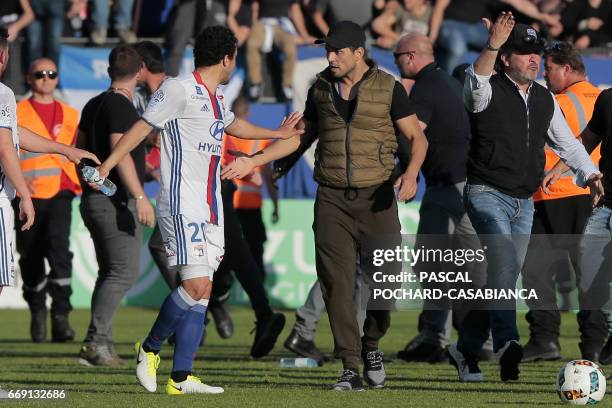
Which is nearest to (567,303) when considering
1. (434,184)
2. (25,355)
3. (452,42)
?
(452,42)

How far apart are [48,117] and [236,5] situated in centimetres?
678

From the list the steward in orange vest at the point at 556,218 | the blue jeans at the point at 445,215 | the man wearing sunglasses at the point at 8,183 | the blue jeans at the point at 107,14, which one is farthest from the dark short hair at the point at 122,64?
the blue jeans at the point at 107,14

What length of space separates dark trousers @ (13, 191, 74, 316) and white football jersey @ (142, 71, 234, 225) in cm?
514

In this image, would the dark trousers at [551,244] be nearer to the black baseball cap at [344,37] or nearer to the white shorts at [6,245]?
the black baseball cap at [344,37]

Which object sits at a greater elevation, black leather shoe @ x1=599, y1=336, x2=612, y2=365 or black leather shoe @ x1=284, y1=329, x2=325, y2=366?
black leather shoe @ x1=599, y1=336, x2=612, y2=365

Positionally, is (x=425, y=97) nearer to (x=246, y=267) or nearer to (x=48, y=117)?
(x=246, y=267)

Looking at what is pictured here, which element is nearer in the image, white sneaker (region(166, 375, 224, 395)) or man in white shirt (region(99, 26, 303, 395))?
man in white shirt (region(99, 26, 303, 395))

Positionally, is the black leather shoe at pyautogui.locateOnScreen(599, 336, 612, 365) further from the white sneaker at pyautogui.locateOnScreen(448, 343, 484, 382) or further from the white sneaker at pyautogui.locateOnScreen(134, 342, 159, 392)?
the white sneaker at pyautogui.locateOnScreen(134, 342, 159, 392)

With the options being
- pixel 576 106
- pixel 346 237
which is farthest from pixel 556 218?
pixel 346 237

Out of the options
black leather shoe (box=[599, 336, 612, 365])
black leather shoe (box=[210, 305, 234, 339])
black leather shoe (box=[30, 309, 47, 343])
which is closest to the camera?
black leather shoe (box=[599, 336, 612, 365])

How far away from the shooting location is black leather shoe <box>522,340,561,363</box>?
455 inches

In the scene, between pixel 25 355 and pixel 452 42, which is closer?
pixel 25 355

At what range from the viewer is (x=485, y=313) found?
9547mm

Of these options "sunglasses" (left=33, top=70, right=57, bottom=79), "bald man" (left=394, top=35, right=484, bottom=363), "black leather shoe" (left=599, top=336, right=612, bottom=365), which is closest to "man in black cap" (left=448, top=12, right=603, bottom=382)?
"bald man" (left=394, top=35, right=484, bottom=363)
